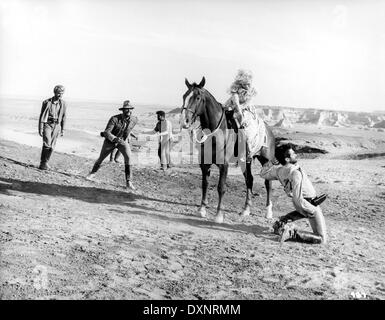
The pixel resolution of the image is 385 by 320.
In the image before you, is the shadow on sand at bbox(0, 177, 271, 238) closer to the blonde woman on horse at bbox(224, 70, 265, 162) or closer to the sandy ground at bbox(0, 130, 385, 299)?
the sandy ground at bbox(0, 130, 385, 299)

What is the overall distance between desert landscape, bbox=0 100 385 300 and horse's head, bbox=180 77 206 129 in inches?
72.4

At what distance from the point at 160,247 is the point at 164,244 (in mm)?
157

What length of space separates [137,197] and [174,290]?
4.88m

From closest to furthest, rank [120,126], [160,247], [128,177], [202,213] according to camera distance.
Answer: [160,247] < [202,213] < [120,126] < [128,177]

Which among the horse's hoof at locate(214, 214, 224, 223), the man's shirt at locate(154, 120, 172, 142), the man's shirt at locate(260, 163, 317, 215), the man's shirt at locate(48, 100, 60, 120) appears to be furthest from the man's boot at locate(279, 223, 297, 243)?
the man's shirt at locate(154, 120, 172, 142)

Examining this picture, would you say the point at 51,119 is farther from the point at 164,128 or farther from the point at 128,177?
the point at 164,128

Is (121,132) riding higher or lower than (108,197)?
higher

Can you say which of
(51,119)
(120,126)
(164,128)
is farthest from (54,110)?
(164,128)

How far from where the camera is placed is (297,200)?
6.72m

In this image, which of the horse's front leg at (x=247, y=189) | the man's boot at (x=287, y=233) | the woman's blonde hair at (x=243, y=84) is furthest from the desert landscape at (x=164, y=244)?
the woman's blonde hair at (x=243, y=84)

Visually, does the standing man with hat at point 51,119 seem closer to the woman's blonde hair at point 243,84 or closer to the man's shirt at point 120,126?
the man's shirt at point 120,126

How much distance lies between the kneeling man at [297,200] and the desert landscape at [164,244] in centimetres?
17

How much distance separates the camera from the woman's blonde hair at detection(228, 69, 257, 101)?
879 cm
